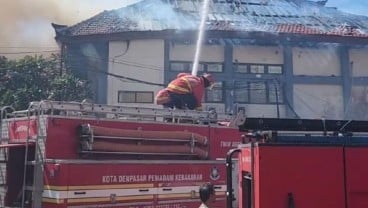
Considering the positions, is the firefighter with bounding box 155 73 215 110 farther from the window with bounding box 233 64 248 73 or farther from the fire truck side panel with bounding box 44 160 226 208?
the window with bounding box 233 64 248 73

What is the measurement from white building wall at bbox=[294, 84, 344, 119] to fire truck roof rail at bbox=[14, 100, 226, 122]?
44.4 ft

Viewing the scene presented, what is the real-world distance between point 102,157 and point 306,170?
3.96 meters

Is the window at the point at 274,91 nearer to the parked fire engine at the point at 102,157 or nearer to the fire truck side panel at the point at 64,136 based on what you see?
the parked fire engine at the point at 102,157

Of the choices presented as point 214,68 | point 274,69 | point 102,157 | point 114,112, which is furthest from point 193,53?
point 102,157

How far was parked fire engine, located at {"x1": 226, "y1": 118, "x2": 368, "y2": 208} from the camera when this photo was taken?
4137 mm

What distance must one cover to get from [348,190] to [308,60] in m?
18.6

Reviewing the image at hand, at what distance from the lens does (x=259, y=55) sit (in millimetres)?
21781

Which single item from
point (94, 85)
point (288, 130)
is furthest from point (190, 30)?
point (288, 130)

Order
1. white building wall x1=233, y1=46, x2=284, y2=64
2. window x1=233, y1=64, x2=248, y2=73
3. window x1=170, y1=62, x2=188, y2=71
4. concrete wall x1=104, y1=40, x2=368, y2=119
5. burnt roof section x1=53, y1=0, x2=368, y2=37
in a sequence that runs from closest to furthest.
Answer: concrete wall x1=104, y1=40, x2=368, y2=119, window x1=170, y1=62, x2=188, y2=71, burnt roof section x1=53, y1=0, x2=368, y2=37, window x1=233, y1=64, x2=248, y2=73, white building wall x1=233, y1=46, x2=284, y2=64

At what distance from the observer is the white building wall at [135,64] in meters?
20.5

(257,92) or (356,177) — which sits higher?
(257,92)

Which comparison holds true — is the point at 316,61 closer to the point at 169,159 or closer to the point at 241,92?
the point at 241,92

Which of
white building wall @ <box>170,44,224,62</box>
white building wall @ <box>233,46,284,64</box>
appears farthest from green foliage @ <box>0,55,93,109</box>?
white building wall @ <box>233,46,284,64</box>

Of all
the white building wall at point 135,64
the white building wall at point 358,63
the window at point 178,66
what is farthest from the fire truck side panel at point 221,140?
the white building wall at point 358,63
